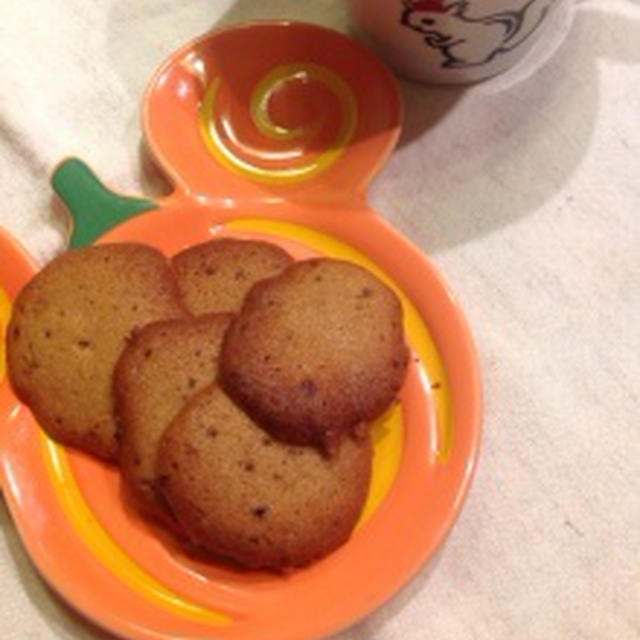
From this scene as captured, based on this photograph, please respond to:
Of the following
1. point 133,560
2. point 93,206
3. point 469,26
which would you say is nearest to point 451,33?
point 469,26

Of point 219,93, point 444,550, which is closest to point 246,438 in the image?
point 444,550

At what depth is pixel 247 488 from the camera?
0.52 metres

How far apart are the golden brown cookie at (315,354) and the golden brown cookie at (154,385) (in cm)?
2

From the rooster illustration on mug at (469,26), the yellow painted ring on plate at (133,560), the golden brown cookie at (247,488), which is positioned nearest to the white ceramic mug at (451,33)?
the rooster illustration on mug at (469,26)

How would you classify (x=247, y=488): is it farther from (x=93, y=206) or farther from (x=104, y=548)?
(x=93, y=206)

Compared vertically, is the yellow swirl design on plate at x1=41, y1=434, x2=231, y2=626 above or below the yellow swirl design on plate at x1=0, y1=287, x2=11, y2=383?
below

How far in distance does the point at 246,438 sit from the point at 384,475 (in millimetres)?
89

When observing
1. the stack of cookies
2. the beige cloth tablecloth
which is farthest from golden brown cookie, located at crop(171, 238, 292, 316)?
the beige cloth tablecloth

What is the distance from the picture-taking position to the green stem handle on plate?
0.63 m

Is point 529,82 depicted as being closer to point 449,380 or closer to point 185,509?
point 449,380

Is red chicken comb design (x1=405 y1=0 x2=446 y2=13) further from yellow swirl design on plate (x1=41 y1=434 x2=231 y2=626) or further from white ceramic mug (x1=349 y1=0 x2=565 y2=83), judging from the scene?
yellow swirl design on plate (x1=41 y1=434 x2=231 y2=626)

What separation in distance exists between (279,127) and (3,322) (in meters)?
0.23

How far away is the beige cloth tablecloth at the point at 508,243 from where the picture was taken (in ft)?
1.84

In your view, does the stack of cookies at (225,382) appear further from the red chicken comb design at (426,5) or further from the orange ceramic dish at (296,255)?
the red chicken comb design at (426,5)
